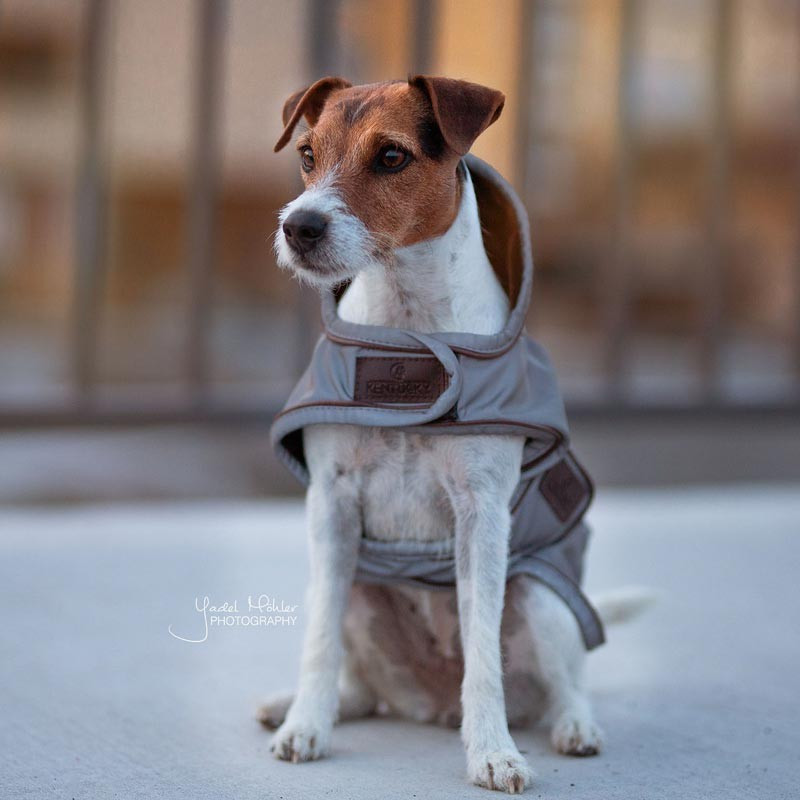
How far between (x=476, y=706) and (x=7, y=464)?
4.05 meters

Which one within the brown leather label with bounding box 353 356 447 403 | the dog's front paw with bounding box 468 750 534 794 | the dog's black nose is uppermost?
the dog's black nose

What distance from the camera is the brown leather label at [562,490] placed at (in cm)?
228

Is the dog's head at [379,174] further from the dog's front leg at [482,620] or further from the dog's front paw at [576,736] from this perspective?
the dog's front paw at [576,736]

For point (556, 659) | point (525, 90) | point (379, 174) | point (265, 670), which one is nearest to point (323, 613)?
point (556, 659)

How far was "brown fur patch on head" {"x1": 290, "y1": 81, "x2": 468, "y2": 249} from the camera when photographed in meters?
2.01

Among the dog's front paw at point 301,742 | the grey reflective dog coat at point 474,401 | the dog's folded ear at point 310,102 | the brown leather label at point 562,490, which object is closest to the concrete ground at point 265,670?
the dog's front paw at point 301,742

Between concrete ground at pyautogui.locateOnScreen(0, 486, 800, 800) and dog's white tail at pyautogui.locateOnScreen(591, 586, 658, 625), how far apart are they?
0.15m

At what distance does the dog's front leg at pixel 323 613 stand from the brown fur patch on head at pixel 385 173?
471 mm

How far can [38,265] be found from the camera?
5957 mm

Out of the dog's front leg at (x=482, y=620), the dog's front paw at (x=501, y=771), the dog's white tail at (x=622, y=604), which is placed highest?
the dog's front leg at (x=482, y=620)

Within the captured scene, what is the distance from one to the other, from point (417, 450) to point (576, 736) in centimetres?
61

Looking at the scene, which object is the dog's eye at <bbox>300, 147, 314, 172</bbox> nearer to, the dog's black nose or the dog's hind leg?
the dog's black nose

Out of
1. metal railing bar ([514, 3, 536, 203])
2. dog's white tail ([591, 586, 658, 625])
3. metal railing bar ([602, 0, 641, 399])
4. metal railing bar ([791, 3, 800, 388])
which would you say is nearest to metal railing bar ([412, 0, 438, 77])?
metal railing bar ([514, 3, 536, 203])

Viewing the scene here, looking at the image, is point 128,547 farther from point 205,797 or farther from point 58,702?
point 205,797
